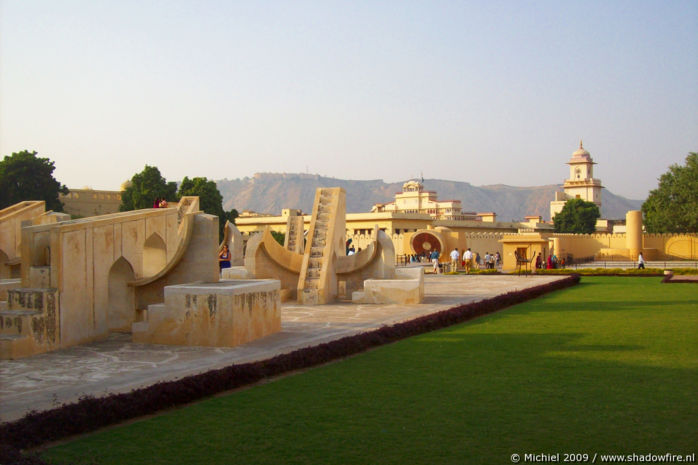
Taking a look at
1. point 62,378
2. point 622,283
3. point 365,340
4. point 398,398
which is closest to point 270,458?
point 398,398

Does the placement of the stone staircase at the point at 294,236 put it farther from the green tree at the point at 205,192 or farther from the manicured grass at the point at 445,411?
the green tree at the point at 205,192

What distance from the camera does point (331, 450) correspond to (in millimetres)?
4961

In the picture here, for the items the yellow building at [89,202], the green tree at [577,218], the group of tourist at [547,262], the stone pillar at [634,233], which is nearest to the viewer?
the group of tourist at [547,262]

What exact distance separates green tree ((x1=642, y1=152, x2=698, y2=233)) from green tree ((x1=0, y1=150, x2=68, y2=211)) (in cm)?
4301

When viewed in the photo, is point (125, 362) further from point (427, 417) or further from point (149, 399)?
point (427, 417)

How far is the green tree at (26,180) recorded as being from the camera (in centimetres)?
4334

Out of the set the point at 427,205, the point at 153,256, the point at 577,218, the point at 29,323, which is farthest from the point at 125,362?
the point at 427,205

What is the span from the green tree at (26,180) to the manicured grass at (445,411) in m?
40.5

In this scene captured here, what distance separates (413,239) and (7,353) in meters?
38.4

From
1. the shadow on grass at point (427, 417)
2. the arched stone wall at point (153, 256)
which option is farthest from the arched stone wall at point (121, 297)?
the shadow on grass at point (427, 417)

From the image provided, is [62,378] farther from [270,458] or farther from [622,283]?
[622,283]

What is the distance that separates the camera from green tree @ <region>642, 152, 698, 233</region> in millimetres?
48031

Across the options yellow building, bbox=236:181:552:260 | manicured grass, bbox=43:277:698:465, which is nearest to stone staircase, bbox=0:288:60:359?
manicured grass, bbox=43:277:698:465

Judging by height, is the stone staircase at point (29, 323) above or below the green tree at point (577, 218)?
below
